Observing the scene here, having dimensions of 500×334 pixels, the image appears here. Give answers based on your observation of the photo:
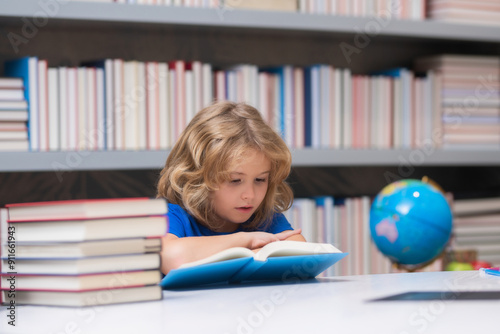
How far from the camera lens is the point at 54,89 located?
6.17 ft

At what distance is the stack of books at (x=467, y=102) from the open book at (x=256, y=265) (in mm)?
1473

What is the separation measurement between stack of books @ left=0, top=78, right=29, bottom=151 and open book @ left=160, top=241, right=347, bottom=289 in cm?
105

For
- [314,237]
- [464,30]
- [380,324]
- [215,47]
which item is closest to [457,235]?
[314,237]

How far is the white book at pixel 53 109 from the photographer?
1.88 meters

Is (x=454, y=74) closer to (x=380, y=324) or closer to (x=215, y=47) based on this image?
(x=215, y=47)

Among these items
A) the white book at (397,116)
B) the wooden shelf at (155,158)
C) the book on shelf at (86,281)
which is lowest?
the book on shelf at (86,281)

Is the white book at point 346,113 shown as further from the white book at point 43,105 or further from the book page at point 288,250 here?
the book page at point 288,250

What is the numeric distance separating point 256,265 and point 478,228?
1.62 m

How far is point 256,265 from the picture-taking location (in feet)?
3.07

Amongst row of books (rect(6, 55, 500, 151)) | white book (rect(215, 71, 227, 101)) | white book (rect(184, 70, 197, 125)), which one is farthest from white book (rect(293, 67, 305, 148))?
white book (rect(184, 70, 197, 125))

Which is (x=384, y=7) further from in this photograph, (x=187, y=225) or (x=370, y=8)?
(x=187, y=225)

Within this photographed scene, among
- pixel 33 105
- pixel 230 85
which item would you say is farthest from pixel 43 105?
pixel 230 85

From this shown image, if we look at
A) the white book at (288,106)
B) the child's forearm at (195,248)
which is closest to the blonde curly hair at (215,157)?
the child's forearm at (195,248)

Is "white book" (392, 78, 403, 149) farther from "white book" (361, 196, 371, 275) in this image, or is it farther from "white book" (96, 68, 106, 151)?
"white book" (96, 68, 106, 151)
